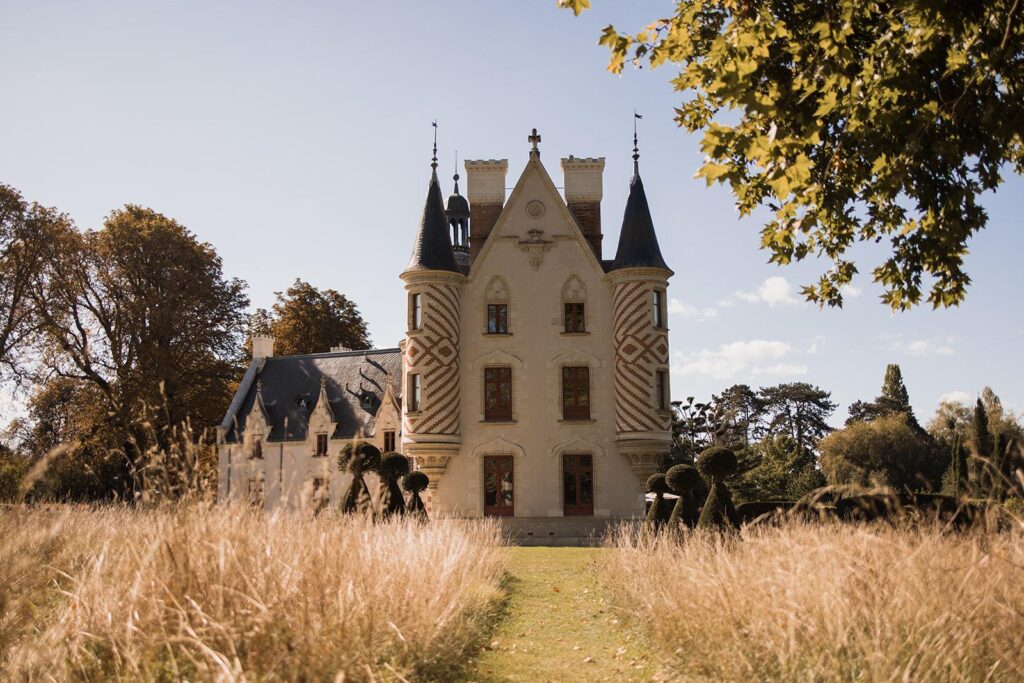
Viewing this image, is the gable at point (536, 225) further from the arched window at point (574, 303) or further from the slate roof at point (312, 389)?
the slate roof at point (312, 389)

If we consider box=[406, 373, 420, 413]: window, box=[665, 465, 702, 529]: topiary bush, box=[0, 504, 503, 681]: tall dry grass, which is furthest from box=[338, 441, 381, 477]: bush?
box=[0, 504, 503, 681]: tall dry grass

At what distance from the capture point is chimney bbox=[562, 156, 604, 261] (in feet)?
96.2

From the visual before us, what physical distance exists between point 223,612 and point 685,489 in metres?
11.7

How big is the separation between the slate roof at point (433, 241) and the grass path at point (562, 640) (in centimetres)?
1449

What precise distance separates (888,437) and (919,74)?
46892 mm

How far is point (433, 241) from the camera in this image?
90.9 ft

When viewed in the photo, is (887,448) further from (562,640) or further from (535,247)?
(562,640)

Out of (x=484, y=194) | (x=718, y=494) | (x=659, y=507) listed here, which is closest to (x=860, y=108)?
(x=718, y=494)

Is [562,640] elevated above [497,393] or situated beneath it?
situated beneath

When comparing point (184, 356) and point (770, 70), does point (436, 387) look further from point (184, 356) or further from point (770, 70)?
point (770, 70)

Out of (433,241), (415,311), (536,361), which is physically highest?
(433,241)

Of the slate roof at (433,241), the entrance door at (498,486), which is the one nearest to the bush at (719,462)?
the entrance door at (498,486)

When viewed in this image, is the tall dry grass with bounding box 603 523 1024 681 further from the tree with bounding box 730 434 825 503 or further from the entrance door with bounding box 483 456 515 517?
the tree with bounding box 730 434 825 503

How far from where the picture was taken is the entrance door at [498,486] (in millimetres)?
26594
